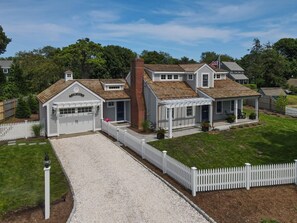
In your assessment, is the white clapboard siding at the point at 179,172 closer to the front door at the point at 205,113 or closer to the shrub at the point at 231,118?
the front door at the point at 205,113

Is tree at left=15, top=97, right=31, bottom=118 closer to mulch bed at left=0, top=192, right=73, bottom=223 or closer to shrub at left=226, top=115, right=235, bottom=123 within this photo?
shrub at left=226, top=115, right=235, bottom=123

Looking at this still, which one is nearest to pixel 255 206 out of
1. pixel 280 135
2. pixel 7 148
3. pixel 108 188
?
pixel 108 188

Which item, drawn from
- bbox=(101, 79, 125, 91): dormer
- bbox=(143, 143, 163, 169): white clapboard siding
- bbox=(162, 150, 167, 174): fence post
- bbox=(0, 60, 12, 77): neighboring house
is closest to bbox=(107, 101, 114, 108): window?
bbox=(101, 79, 125, 91): dormer

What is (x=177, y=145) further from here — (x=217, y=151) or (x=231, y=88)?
(x=231, y=88)

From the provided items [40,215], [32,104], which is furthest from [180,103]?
[32,104]

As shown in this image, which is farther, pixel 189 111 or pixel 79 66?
pixel 79 66

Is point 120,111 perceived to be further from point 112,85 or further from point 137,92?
point 137,92

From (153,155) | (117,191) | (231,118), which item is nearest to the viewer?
(117,191)
